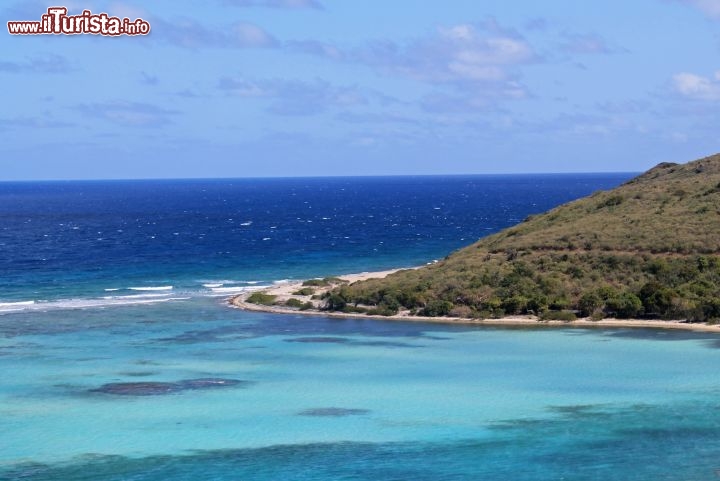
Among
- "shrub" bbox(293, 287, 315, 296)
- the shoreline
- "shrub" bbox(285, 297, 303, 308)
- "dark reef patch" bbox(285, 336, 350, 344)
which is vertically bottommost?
"dark reef patch" bbox(285, 336, 350, 344)

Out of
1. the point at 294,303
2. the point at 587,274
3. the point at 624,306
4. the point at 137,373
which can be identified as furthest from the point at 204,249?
the point at 137,373

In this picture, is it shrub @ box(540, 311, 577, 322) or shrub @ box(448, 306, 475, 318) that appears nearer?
shrub @ box(540, 311, 577, 322)

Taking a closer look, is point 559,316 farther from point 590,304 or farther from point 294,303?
point 294,303

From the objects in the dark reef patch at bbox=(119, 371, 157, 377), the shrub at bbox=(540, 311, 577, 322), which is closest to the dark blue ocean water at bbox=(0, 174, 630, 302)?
the dark reef patch at bbox=(119, 371, 157, 377)

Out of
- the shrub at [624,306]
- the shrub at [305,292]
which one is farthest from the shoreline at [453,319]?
the shrub at [624,306]

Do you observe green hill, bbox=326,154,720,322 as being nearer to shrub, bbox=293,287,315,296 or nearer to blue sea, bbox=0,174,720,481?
shrub, bbox=293,287,315,296

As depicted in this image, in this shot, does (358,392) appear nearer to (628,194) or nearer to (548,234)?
(548,234)

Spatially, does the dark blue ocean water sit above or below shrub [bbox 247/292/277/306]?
above

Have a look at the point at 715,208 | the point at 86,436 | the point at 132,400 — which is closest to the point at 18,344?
the point at 132,400
